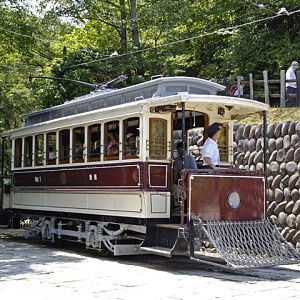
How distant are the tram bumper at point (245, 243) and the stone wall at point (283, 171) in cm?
176

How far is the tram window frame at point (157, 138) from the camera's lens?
1198 cm

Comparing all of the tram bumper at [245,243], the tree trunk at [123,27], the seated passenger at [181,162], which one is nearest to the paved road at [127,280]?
the tram bumper at [245,243]

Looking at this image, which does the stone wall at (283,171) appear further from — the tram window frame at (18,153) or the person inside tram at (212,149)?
the tram window frame at (18,153)

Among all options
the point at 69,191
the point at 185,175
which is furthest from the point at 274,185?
the point at 69,191

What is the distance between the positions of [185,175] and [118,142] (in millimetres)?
2212

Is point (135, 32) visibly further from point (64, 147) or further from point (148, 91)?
point (148, 91)

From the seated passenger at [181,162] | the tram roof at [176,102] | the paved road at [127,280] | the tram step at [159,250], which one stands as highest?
the tram roof at [176,102]

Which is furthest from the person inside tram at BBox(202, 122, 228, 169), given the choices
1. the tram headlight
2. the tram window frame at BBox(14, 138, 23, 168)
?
the tram window frame at BBox(14, 138, 23, 168)

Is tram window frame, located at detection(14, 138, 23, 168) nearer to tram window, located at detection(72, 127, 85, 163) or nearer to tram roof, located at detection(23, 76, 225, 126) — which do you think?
tram roof, located at detection(23, 76, 225, 126)

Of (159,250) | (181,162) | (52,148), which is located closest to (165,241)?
(159,250)

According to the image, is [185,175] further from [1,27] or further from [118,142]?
[1,27]

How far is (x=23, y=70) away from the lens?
29.1 m

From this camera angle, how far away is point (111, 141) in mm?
12984

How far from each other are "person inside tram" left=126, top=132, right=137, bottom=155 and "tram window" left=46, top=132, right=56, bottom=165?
3.41 meters
